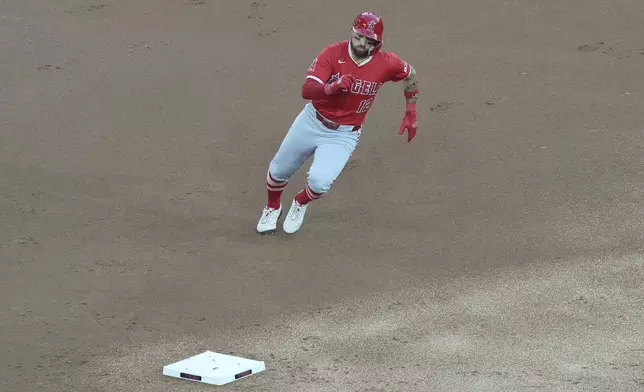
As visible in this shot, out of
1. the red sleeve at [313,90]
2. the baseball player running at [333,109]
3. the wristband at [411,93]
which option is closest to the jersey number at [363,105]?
the baseball player running at [333,109]

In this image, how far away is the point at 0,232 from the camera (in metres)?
8.45

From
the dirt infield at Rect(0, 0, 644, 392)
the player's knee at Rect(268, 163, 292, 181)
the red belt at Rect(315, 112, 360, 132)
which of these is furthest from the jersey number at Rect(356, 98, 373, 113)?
the dirt infield at Rect(0, 0, 644, 392)

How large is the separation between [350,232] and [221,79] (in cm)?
335

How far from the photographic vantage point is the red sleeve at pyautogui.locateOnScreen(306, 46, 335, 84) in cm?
787

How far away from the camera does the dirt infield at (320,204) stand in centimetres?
689

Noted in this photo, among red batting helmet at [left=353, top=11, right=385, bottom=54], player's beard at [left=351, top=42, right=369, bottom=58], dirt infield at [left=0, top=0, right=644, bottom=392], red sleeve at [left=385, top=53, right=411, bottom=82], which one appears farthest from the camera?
red sleeve at [left=385, top=53, right=411, bottom=82]

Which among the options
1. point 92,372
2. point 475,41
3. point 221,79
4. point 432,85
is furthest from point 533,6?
point 92,372

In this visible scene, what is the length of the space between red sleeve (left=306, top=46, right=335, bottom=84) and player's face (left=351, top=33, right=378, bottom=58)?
7.0 inches

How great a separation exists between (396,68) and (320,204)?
57.8 inches

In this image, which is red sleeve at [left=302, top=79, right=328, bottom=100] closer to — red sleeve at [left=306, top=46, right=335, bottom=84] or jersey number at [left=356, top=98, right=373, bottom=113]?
red sleeve at [left=306, top=46, right=335, bottom=84]

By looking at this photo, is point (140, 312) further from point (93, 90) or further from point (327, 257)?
point (93, 90)

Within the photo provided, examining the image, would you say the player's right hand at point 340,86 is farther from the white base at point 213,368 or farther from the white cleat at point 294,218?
the white base at point 213,368

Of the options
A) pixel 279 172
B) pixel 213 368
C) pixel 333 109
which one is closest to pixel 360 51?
pixel 333 109

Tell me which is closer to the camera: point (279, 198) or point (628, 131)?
point (279, 198)
